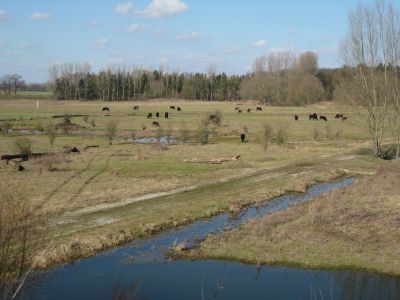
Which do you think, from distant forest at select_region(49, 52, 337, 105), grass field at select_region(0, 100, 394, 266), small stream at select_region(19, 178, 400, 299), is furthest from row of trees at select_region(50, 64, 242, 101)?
small stream at select_region(19, 178, 400, 299)

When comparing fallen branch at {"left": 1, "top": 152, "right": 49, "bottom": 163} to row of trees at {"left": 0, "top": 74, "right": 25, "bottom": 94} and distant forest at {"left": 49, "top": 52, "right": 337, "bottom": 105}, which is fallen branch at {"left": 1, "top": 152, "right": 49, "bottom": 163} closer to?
distant forest at {"left": 49, "top": 52, "right": 337, "bottom": 105}

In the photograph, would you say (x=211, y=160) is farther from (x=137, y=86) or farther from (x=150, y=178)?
(x=137, y=86)

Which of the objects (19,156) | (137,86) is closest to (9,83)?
(137,86)

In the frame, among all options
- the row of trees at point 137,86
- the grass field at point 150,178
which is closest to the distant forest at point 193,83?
the row of trees at point 137,86

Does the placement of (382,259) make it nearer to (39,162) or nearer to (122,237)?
(122,237)

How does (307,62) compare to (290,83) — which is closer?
(290,83)

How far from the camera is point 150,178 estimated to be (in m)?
31.0

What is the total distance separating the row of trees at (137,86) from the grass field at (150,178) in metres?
98.2

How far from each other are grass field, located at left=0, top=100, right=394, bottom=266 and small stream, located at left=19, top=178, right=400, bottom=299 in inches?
54.8

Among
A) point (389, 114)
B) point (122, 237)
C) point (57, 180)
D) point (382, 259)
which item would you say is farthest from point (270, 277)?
point (389, 114)

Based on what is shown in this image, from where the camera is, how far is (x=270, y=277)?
15180 mm

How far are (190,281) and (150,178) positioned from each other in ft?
53.8

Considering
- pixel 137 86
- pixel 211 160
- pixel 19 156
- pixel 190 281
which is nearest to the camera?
pixel 190 281

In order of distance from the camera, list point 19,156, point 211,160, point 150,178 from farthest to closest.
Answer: point 211,160 < point 19,156 < point 150,178
